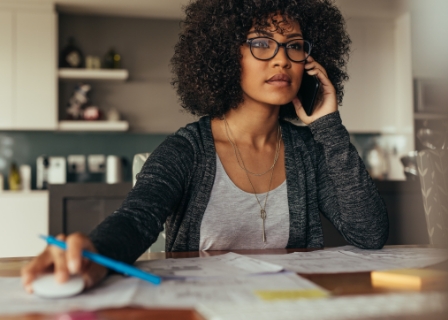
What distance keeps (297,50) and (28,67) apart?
11.5 ft

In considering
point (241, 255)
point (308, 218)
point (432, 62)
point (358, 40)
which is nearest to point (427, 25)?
point (432, 62)

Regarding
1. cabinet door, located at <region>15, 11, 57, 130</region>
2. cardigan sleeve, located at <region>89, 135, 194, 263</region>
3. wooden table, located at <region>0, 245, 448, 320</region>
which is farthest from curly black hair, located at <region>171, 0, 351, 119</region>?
cabinet door, located at <region>15, 11, 57, 130</region>

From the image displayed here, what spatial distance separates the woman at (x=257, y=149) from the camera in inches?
47.4

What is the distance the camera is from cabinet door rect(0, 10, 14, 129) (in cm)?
425

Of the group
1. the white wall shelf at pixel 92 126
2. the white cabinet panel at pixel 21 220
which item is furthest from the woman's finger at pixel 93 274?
the white wall shelf at pixel 92 126

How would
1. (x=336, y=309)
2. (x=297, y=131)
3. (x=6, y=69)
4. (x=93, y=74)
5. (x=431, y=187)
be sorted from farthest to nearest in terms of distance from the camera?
(x=93, y=74) < (x=6, y=69) < (x=431, y=187) < (x=297, y=131) < (x=336, y=309)

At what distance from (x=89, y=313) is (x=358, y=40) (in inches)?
188

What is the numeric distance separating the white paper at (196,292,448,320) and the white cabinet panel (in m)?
3.80

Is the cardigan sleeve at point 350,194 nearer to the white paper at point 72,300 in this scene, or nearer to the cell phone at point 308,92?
the cell phone at point 308,92

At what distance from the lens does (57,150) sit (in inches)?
180

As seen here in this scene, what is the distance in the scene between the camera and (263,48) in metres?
1.29

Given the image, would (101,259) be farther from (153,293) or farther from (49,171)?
(49,171)

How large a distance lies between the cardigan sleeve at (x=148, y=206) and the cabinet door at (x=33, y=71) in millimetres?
3333

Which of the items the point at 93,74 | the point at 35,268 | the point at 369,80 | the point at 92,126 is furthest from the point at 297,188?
the point at 369,80
